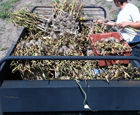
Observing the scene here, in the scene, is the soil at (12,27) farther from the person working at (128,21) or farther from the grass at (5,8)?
the person working at (128,21)

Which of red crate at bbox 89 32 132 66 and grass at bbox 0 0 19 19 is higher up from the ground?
red crate at bbox 89 32 132 66

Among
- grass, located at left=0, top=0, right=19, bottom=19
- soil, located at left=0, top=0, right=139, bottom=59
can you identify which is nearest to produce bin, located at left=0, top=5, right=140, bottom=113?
soil, located at left=0, top=0, right=139, bottom=59

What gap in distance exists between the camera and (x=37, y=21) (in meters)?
3.80

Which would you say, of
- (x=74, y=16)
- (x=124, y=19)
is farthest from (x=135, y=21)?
(x=74, y=16)

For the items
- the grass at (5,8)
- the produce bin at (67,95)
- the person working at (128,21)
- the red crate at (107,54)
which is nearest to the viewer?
the produce bin at (67,95)

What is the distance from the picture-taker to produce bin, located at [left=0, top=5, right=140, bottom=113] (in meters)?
2.15

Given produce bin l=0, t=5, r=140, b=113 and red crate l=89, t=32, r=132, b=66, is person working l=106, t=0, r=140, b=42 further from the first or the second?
produce bin l=0, t=5, r=140, b=113

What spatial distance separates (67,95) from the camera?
2.17 m

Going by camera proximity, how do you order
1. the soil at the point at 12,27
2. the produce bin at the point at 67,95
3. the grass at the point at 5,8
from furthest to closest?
the grass at the point at 5,8 < the soil at the point at 12,27 < the produce bin at the point at 67,95

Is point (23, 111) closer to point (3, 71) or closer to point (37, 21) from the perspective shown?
point (3, 71)

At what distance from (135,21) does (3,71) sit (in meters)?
2.10

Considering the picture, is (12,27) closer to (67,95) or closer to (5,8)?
(5,8)

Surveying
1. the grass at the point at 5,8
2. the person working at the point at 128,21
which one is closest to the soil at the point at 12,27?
the grass at the point at 5,8

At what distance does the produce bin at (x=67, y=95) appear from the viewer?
7.06ft
